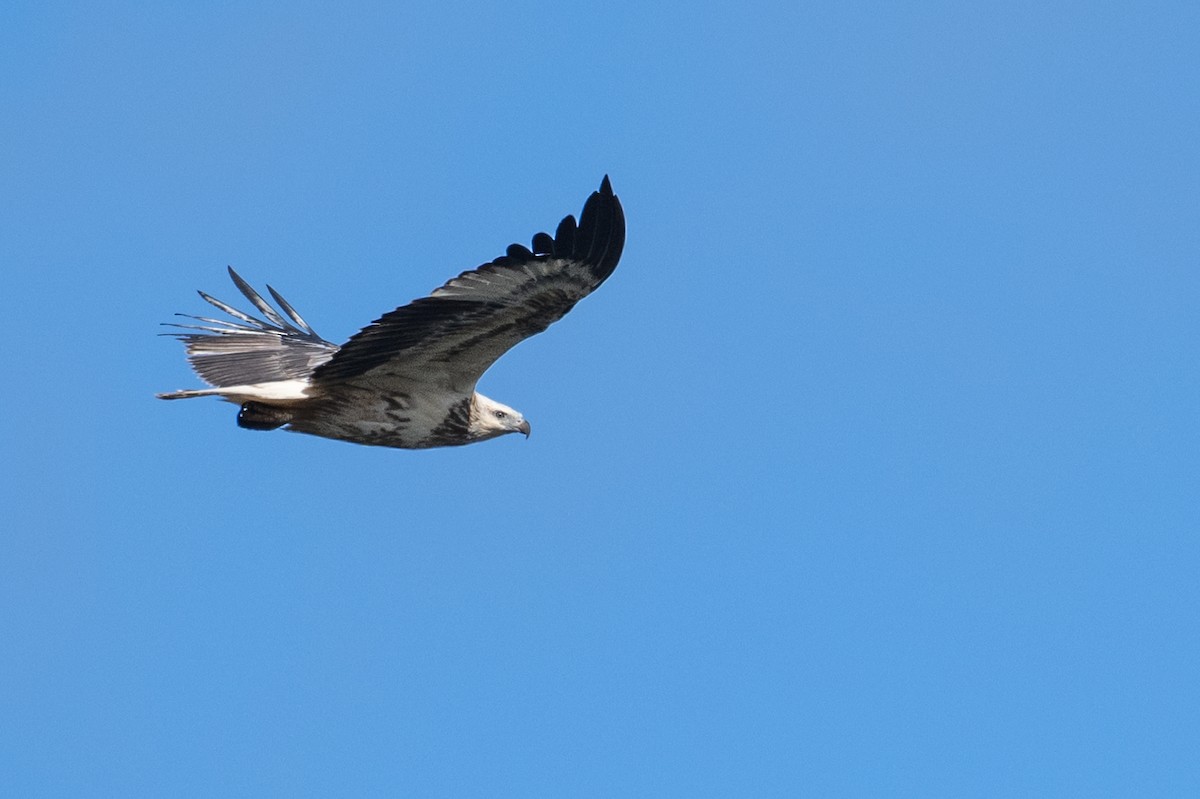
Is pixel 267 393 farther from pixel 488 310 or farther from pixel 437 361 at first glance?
pixel 488 310

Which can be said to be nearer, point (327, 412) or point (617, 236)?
point (617, 236)

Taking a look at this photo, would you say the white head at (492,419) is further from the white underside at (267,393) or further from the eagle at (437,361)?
the white underside at (267,393)

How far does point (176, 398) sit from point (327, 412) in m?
1.09

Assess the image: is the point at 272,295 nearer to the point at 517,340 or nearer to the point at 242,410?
the point at 242,410

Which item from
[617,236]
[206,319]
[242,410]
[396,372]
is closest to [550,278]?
[617,236]

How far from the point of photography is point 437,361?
11.8 meters

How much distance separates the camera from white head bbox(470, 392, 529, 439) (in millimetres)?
12539

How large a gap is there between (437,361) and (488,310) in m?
0.86

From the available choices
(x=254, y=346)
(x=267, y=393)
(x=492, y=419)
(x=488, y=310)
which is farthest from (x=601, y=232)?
(x=254, y=346)

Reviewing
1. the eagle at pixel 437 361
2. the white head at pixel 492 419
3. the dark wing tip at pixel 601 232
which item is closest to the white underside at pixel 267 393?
the eagle at pixel 437 361

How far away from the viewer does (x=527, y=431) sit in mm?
12844

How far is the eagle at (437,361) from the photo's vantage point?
1073 centimetres

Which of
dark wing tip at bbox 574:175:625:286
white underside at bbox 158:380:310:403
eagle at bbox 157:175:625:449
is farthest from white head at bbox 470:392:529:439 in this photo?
dark wing tip at bbox 574:175:625:286

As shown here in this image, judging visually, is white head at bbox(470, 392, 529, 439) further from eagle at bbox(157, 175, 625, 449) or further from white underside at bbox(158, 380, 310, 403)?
white underside at bbox(158, 380, 310, 403)
